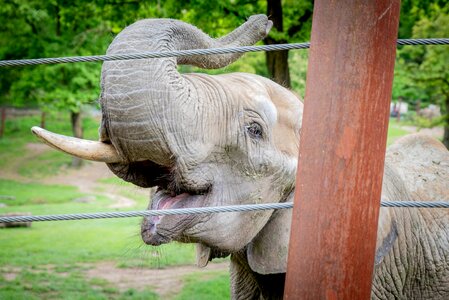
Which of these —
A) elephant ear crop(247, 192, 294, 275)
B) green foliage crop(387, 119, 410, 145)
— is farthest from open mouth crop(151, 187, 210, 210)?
green foliage crop(387, 119, 410, 145)

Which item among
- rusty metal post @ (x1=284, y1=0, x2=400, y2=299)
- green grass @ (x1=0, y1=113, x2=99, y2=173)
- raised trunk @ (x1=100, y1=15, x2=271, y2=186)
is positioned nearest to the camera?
rusty metal post @ (x1=284, y1=0, x2=400, y2=299)

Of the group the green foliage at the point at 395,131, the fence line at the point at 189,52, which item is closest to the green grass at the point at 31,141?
the green foliage at the point at 395,131

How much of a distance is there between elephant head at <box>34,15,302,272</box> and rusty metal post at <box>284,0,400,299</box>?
0.82m

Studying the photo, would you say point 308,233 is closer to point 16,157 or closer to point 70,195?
point 70,195

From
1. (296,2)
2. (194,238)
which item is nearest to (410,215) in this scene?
(194,238)

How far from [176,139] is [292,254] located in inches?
34.8

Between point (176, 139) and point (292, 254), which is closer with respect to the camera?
point (292, 254)

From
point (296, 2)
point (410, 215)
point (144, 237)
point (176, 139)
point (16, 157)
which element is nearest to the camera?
point (176, 139)

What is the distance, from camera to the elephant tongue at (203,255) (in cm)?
303

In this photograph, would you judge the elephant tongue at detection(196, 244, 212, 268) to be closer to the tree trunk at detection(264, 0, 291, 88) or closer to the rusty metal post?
the rusty metal post

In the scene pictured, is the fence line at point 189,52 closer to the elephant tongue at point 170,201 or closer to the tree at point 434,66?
the elephant tongue at point 170,201

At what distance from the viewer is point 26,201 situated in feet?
57.3

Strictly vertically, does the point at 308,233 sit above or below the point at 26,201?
above

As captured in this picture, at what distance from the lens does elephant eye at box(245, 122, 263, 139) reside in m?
2.90
